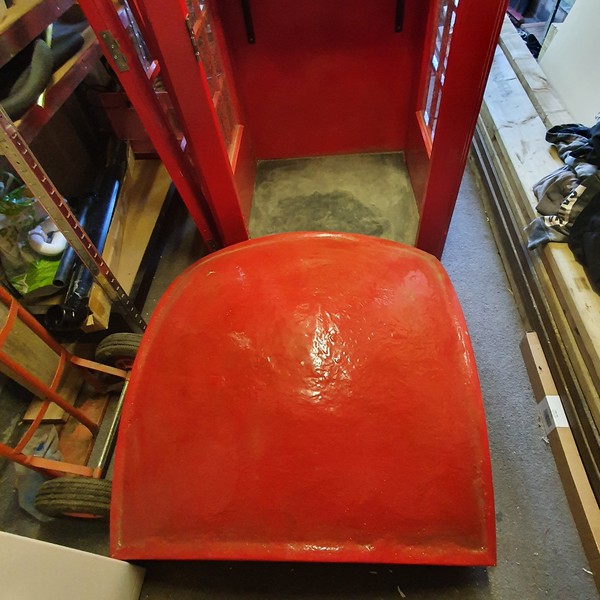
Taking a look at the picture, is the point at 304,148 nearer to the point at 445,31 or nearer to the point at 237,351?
the point at 445,31

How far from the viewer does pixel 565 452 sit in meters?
1.30

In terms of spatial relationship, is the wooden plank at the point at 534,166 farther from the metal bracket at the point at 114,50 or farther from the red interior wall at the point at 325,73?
the metal bracket at the point at 114,50

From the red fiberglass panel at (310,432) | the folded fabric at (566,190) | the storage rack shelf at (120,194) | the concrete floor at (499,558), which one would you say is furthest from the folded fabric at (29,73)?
the folded fabric at (566,190)

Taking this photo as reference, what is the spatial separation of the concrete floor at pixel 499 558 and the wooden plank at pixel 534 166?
0.81ft

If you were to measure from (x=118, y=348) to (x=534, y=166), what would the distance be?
1.70 meters

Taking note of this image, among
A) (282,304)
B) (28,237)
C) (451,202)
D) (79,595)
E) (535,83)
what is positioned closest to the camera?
(79,595)

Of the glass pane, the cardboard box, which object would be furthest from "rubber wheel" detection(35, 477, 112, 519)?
the glass pane

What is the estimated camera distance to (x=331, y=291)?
3.47ft

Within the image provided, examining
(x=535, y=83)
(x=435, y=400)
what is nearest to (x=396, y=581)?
(x=435, y=400)

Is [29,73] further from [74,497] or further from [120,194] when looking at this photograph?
[74,497]

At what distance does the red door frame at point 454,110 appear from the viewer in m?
1.04

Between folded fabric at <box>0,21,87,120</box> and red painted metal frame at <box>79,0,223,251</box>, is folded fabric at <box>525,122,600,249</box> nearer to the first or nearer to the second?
red painted metal frame at <box>79,0,223,251</box>

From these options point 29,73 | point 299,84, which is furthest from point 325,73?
point 29,73

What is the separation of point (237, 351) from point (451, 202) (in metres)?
0.95
